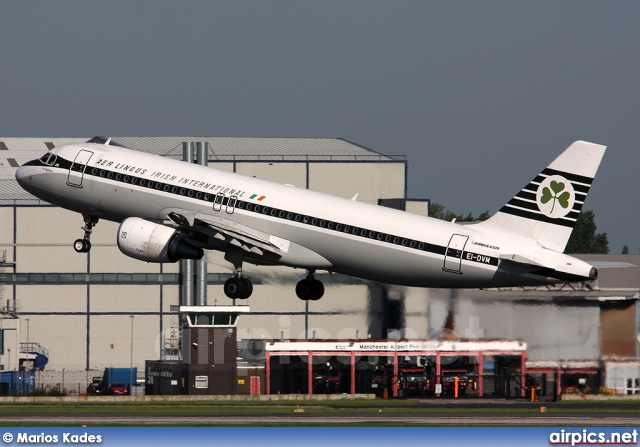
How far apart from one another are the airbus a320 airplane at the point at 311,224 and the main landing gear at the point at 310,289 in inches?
2.1

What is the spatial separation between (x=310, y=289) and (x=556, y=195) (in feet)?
38.9

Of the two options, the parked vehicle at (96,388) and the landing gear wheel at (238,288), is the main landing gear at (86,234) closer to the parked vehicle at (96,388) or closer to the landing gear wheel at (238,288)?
the landing gear wheel at (238,288)

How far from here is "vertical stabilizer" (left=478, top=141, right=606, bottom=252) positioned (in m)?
49.4

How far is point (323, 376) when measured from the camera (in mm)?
84625

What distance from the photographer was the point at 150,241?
52719 mm

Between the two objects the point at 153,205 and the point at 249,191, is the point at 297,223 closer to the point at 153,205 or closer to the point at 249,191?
the point at 249,191

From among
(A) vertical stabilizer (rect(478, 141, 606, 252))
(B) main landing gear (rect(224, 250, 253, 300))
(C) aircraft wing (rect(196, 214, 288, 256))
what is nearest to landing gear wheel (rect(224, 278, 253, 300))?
(B) main landing gear (rect(224, 250, 253, 300))

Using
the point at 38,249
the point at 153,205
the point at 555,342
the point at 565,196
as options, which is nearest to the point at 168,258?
the point at 153,205

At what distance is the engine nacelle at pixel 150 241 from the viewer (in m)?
52.8

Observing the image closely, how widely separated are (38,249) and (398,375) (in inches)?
1678

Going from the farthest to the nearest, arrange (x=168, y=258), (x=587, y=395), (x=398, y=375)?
(x=398, y=375) < (x=587, y=395) < (x=168, y=258)

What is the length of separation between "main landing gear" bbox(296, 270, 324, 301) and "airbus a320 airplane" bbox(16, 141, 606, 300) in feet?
0.17

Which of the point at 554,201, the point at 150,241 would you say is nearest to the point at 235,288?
the point at 150,241

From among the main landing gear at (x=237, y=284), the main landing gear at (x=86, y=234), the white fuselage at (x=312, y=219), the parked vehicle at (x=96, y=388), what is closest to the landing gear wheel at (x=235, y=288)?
the main landing gear at (x=237, y=284)
